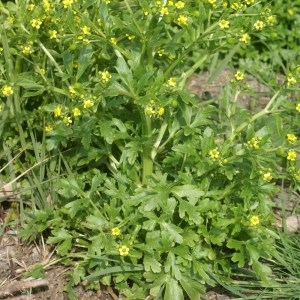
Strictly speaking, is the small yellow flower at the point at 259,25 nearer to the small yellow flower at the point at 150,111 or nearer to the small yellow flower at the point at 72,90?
the small yellow flower at the point at 150,111

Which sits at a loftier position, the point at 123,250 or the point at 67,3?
the point at 67,3

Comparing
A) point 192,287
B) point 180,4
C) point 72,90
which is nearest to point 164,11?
point 180,4

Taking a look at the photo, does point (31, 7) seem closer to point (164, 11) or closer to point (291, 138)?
point (164, 11)

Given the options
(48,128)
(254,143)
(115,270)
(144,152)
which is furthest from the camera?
(48,128)

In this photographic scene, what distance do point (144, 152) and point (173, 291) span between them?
662mm

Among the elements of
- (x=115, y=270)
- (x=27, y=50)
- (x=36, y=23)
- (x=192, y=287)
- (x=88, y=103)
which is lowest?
(x=192, y=287)

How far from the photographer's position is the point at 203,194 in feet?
10.1

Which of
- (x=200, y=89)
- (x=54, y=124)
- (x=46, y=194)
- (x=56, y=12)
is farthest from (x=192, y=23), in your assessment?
(x=200, y=89)

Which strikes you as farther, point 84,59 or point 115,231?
point 84,59

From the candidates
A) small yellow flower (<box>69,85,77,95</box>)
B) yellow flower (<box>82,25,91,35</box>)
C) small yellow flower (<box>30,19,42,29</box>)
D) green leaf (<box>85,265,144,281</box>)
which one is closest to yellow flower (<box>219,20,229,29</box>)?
yellow flower (<box>82,25,91,35</box>)

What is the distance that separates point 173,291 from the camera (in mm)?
3102

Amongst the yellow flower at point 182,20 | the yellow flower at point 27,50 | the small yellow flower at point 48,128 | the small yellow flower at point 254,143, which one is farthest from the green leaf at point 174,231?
the yellow flower at point 27,50

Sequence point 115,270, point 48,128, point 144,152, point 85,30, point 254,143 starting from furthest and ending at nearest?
point 48,128
point 144,152
point 115,270
point 85,30
point 254,143

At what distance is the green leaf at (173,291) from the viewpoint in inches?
122
